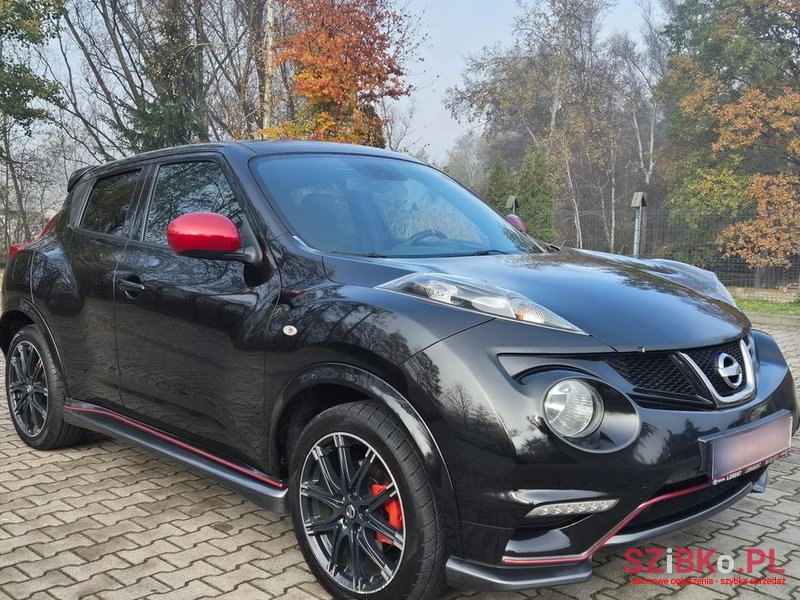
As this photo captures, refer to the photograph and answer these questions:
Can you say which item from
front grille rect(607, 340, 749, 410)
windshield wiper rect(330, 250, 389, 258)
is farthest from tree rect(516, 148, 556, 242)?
front grille rect(607, 340, 749, 410)

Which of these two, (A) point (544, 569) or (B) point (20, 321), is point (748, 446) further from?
(B) point (20, 321)

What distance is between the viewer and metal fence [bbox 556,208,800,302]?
1709 cm

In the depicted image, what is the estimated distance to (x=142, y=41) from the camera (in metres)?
26.6

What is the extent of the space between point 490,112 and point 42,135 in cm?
2005

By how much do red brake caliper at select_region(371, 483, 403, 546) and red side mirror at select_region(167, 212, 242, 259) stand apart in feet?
3.77

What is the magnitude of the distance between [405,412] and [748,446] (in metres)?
1.20

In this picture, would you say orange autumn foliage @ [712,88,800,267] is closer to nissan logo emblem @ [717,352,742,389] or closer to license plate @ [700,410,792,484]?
license plate @ [700,410,792,484]

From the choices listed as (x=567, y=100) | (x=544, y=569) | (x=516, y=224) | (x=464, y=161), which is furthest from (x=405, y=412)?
(x=464, y=161)

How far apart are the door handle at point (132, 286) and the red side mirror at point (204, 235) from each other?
0.66 metres

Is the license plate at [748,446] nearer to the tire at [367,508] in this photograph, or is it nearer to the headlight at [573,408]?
the headlight at [573,408]

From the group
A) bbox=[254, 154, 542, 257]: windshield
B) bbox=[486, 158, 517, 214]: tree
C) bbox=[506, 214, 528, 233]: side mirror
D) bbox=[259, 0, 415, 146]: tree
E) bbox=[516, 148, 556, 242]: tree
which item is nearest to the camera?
bbox=[254, 154, 542, 257]: windshield

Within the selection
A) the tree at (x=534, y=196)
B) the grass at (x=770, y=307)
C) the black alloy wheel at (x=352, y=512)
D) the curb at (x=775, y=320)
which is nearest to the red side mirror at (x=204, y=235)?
the black alloy wheel at (x=352, y=512)

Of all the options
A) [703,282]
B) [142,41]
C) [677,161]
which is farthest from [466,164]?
[703,282]

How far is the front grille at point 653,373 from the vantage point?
7.78ft
